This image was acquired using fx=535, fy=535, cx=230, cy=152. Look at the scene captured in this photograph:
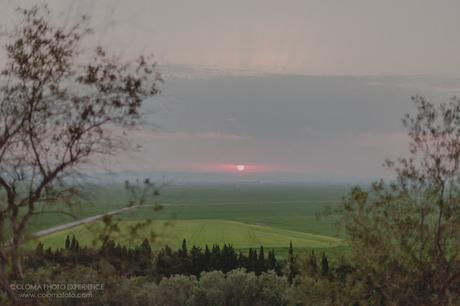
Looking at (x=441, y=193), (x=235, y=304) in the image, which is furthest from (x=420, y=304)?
(x=235, y=304)

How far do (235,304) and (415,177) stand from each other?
24.5m

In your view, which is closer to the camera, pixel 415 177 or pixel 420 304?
pixel 420 304

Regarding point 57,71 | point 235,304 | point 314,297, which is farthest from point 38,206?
point 235,304

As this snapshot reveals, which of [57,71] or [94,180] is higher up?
[57,71]

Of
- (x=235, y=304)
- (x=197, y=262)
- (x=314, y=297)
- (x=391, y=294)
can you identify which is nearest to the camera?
(x=391, y=294)

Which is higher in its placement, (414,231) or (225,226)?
(414,231)

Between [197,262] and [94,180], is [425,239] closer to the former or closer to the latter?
[94,180]

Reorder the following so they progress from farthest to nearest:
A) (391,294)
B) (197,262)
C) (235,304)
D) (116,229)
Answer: (197,262) → (235,304) → (391,294) → (116,229)

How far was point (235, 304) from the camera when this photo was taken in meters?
33.7

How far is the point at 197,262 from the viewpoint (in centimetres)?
4466

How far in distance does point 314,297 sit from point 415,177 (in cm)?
403

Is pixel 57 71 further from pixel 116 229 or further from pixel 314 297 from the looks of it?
pixel 314 297

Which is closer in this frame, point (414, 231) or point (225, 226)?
point (414, 231)

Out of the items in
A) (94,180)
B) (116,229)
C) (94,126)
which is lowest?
(116,229)
